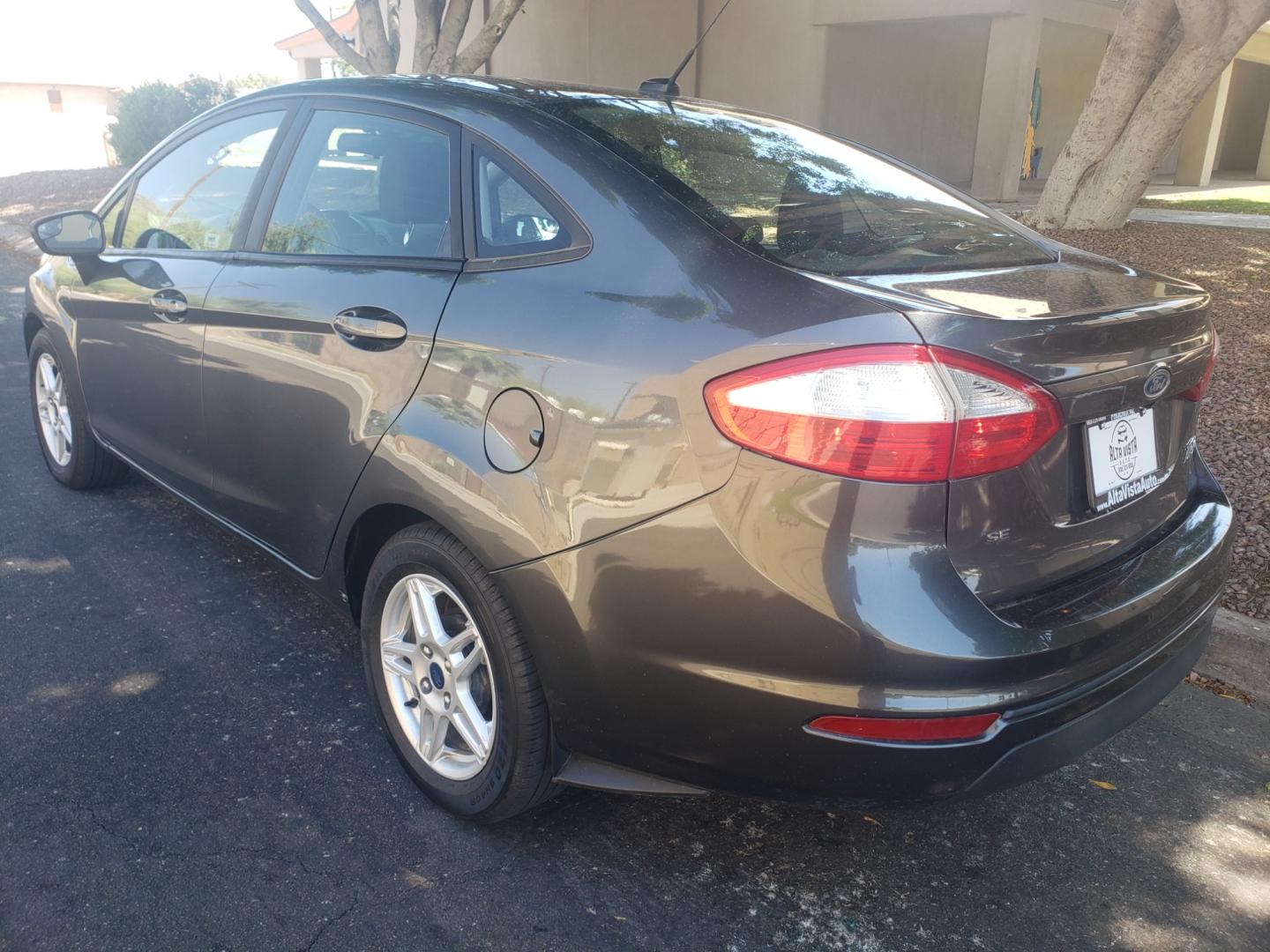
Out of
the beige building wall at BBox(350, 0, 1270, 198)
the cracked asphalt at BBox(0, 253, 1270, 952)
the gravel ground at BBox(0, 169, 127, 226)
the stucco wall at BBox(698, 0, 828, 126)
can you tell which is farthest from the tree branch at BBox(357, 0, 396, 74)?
the cracked asphalt at BBox(0, 253, 1270, 952)

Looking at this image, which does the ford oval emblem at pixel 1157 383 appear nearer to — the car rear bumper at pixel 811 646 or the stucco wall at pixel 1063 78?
the car rear bumper at pixel 811 646

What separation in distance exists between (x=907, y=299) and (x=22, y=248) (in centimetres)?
1344

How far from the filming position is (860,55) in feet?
59.0

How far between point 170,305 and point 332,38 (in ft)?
36.9

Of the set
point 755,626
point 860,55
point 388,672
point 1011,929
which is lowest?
point 1011,929

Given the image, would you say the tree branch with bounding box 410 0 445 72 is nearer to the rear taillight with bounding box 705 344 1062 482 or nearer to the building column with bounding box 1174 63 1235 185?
the rear taillight with bounding box 705 344 1062 482

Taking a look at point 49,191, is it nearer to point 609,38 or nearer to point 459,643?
point 609,38

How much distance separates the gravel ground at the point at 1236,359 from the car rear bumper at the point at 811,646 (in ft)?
6.86

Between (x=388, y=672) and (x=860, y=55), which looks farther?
(x=860, y=55)

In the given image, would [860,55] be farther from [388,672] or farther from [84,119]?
[84,119]

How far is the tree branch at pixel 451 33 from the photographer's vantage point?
1247cm

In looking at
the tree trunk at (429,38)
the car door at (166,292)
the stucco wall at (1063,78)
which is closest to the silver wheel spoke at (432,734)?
the car door at (166,292)

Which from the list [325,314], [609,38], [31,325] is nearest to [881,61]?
[609,38]

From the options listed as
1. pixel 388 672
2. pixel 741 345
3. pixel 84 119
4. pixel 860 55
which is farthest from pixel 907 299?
pixel 84 119
